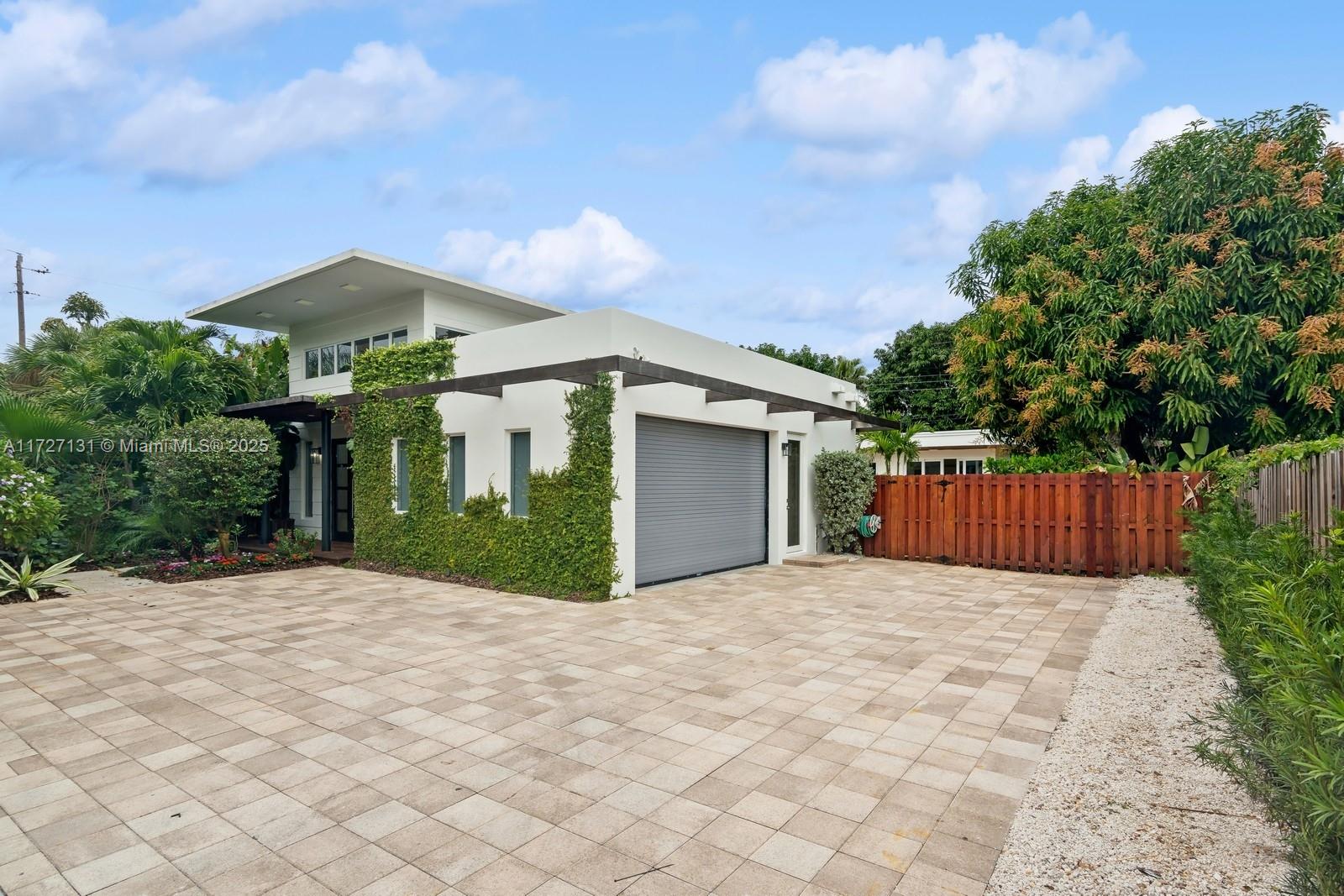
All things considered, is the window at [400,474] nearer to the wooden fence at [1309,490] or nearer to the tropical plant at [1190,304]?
the wooden fence at [1309,490]

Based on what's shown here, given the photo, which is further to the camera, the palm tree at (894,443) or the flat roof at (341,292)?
the palm tree at (894,443)

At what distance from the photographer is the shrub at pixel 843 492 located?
13211mm

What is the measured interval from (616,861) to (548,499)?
6.56m

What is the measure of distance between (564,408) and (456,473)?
2582 millimetres

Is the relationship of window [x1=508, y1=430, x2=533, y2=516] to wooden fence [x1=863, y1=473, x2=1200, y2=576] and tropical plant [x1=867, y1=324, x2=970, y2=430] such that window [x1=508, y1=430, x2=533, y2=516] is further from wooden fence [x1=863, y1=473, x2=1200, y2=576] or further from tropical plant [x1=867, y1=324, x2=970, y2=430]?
tropical plant [x1=867, y1=324, x2=970, y2=430]

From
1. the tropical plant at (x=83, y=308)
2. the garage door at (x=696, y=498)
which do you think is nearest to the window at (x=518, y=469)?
the garage door at (x=696, y=498)

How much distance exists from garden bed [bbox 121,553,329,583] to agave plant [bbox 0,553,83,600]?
112cm

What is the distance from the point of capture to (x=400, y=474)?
1130cm

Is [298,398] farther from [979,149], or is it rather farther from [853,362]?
[853,362]

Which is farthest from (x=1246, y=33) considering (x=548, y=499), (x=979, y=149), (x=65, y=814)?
(x=65, y=814)

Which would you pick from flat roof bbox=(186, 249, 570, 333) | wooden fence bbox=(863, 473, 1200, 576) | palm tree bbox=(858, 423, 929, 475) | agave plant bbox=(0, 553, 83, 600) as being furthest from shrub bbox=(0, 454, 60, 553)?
palm tree bbox=(858, 423, 929, 475)

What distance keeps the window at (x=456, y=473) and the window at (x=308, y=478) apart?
6930 mm

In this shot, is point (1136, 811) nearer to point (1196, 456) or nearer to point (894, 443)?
point (1196, 456)

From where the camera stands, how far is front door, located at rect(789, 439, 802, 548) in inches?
511
